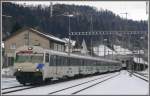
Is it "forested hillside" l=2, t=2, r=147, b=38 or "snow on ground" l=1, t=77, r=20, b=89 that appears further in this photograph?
"forested hillside" l=2, t=2, r=147, b=38

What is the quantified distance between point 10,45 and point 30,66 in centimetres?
3555

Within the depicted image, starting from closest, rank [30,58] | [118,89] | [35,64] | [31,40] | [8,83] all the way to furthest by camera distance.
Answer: [118,89] → [35,64] → [30,58] → [8,83] → [31,40]

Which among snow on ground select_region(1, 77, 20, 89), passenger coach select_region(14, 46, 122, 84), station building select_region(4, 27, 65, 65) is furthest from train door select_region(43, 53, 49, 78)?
station building select_region(4, 27, 65, 65)

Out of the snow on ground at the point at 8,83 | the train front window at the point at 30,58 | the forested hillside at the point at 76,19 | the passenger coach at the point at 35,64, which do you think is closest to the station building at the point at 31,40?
the forested hillside at the point at 76,19

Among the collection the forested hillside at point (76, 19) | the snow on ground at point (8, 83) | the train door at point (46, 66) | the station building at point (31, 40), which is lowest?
the snow on ground at point (8, 83)

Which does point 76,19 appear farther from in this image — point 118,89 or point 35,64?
point 118,89

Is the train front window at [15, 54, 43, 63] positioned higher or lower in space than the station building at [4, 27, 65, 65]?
lower

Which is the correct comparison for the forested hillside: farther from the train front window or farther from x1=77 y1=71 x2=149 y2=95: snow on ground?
x1=77 y1=71 x2=149 y2=95: snow on ground

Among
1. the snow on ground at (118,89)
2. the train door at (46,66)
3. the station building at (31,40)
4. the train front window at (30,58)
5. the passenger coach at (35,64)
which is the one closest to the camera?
the snow on ground at (118,89)

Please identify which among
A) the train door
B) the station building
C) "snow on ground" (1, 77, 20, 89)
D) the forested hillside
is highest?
the forested hillside

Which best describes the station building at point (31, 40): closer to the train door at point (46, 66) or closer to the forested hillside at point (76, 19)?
the forested hillside at point (76, 19)

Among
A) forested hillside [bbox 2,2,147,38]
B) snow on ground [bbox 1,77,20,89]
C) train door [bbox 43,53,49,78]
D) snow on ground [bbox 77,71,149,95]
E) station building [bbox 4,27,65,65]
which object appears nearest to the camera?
snow on ground [bbox 77,71,149,95]

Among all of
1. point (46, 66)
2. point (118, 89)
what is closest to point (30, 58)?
point (46, 66)

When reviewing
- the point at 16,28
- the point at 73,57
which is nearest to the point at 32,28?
the point at 16,28
